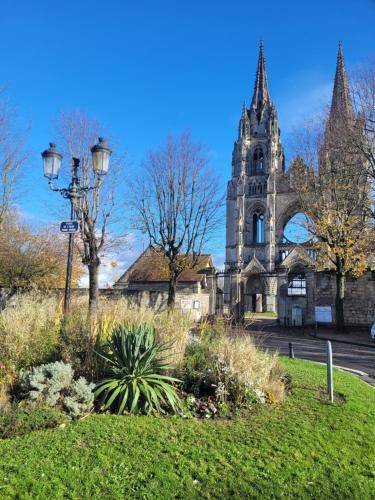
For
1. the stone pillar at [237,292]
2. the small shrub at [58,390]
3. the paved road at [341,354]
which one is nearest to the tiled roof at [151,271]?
the stone pillar at [237,292]

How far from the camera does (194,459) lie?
3.73 m

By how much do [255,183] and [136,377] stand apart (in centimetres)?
6735

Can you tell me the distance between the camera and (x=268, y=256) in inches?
2516

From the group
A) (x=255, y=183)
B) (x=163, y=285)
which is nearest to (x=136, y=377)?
(x=163, y=285)

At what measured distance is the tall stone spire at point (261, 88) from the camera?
74438mm

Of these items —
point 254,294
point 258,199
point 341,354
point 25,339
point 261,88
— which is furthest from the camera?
point 261,88

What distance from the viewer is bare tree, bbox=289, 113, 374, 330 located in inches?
736

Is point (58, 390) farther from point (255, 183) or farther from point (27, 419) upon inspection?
point (255, 183)

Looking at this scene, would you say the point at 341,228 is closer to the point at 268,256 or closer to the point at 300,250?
the point at 300,250

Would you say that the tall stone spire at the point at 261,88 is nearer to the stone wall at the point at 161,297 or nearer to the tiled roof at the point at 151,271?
the tiled roof at the point at 151,271

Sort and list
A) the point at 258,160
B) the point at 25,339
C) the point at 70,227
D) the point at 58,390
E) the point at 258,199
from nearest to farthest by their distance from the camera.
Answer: the point at 58,390
the point at 25,339
the point at 70,227
the point at 258,199
the point at 258,160

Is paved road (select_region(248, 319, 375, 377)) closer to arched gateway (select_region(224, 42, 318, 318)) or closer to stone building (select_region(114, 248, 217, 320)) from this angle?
stone building (select_region(114, 248, 217, 320))

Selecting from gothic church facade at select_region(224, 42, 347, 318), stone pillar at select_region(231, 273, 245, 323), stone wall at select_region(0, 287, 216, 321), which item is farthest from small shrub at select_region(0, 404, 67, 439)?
gothic church facade at select_region(224, 42, 347, 318)

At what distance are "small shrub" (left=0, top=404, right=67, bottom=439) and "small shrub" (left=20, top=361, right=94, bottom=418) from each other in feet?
0.54
